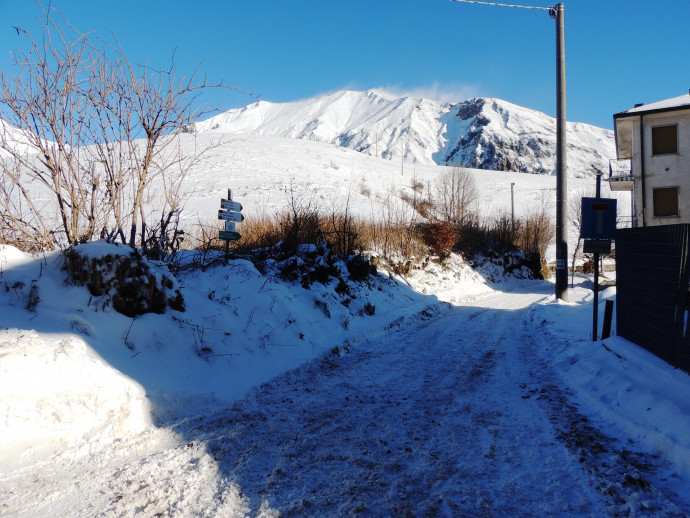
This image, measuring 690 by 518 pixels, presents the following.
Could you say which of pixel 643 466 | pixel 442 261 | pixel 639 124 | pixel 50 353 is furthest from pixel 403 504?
pixel 639 124

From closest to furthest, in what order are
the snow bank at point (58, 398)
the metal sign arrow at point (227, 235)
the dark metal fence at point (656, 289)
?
the snow bank at point (58, 398), the dark metal fence at point (656, 289), the metal sign arrow at point (227, 235)

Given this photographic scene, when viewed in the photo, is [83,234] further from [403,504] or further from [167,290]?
[403,504]

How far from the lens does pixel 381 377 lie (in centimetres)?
542

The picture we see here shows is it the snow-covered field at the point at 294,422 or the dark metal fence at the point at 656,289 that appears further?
the dark metal fence at the point at 656,289

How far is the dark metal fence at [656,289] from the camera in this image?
435cm

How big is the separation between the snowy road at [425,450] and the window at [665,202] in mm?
22181

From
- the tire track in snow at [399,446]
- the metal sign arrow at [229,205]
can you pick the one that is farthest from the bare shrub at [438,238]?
the tire track in snow at [399,446]

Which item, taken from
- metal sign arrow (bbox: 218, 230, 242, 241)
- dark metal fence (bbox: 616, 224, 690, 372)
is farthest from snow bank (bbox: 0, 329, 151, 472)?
dark metal fence (bbox: 616, 224, 690, 372)

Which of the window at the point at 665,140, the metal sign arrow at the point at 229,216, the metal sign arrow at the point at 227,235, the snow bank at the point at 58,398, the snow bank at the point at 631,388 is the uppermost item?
the window at the point at 665,140

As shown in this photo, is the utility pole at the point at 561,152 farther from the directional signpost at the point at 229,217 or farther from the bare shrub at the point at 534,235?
the bare shrub at the point at 534,235

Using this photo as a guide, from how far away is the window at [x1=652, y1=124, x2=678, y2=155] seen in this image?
858 inches

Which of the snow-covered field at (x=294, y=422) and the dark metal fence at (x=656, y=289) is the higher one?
the dark metal fence at (x=656, y=289)

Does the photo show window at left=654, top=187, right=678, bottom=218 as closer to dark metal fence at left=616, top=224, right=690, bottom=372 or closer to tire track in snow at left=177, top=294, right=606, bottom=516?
dark metal fence at left=616, top=224, right=690, bottom=372

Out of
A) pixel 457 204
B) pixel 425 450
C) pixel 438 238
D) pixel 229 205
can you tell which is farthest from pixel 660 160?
pixel 425 450
